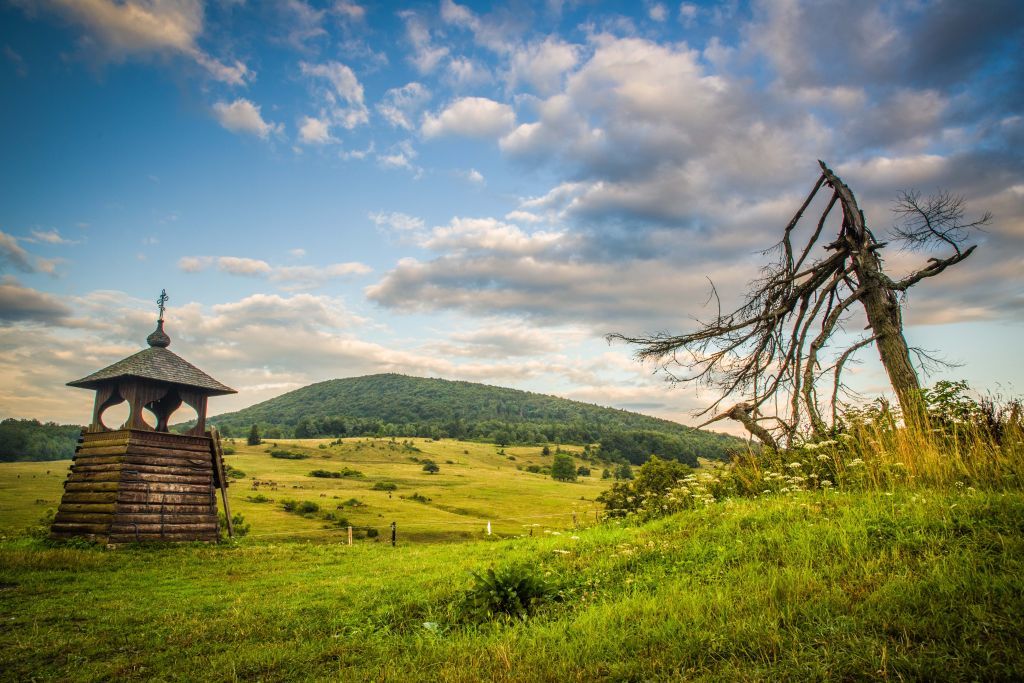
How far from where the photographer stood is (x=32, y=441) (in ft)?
405

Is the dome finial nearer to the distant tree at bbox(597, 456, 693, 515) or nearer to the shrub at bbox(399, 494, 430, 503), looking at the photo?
the distant tree at bbox(597, 456, 693, 515)

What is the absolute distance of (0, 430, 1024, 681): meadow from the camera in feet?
12.1

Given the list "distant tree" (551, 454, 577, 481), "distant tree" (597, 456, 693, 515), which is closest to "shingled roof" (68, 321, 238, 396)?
"distant tree" (597, 456, 693, 515)

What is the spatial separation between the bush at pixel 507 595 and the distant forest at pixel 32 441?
14131cm

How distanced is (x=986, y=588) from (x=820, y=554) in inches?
68.3

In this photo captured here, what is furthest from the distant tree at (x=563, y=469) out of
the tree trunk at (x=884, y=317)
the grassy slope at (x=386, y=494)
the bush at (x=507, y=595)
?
the bush at (x=507, y=595)

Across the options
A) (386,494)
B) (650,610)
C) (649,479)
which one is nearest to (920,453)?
(650,610)

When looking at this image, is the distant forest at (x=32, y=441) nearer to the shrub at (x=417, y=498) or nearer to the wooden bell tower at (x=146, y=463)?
the shrub at (x=417, y=498)

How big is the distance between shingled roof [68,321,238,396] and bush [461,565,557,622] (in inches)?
836

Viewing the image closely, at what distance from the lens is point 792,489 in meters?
8.28

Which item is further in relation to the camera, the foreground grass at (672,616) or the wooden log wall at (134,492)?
the wooden log wall at (134,492)

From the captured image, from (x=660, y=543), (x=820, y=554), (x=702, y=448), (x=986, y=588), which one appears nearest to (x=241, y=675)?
(x=660, y=543)

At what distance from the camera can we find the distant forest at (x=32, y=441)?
116 meters

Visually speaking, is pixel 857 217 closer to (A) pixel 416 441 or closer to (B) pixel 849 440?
(B) pixel 849 440
